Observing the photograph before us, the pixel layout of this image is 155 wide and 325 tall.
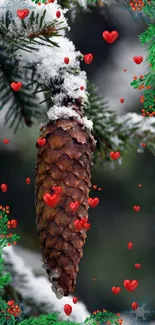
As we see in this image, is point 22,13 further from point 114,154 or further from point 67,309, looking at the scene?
point 67,309

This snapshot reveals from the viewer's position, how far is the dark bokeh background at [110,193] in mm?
1166

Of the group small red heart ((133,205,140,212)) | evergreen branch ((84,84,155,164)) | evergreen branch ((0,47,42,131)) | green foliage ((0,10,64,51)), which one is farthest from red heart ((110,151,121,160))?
small red heart ((133,205,140,212))

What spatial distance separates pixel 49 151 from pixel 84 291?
2.38 feet

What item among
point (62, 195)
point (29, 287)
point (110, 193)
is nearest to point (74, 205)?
point (62, 195)

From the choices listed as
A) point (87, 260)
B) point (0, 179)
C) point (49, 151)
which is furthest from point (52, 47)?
point (87, 260)

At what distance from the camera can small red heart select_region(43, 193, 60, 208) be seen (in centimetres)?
65

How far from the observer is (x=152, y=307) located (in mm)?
1330

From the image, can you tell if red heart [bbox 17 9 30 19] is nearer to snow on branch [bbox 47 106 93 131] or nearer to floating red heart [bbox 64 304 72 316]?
snow on branch [bbox 47 106 93 131]

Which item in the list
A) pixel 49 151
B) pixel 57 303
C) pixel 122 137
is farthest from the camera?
pixel 57 303

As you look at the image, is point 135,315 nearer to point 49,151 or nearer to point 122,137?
point 122,137

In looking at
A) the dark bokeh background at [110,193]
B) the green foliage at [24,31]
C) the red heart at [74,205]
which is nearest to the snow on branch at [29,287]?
the dark bokeh background at [110,193]

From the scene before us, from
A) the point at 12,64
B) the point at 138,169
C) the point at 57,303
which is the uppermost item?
the point at 138,169

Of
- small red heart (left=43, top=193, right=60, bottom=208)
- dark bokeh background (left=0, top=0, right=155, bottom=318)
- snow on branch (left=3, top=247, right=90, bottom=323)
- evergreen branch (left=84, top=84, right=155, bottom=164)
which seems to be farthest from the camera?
dark bokeh background (left=0, top=0, right=155, bottom=318)

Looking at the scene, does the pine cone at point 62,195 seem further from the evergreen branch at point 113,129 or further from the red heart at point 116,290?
the red heart at point 116,290
